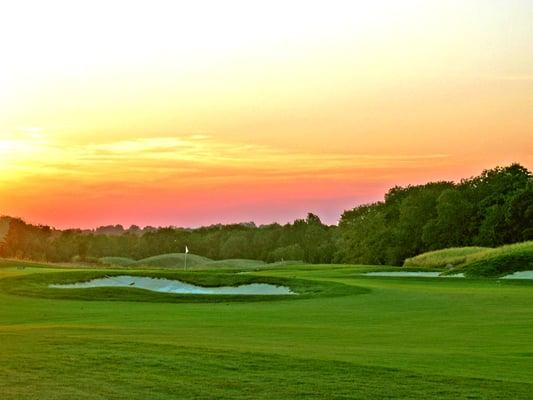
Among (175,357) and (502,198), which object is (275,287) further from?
(502,198)

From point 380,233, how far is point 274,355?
76564 mm

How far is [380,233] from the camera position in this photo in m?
87.8

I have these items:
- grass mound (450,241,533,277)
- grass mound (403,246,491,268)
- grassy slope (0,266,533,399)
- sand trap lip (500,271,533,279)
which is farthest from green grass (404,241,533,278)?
grassy slope (0,266,533,399)

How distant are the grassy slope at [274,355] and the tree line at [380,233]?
5876 cm

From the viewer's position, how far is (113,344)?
12.9 metres

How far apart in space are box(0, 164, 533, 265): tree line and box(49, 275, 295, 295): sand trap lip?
143 feet

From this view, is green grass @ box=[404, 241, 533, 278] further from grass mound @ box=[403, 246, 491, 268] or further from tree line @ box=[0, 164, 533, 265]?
tree line @ box=[0, 164, 533, 265]

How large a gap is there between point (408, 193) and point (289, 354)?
275 ft

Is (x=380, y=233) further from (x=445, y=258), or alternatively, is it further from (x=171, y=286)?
(x=171, y=286)

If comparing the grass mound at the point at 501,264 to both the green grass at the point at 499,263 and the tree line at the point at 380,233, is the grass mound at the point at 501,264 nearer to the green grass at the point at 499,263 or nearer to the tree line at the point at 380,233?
the green grass at the point at 499,263

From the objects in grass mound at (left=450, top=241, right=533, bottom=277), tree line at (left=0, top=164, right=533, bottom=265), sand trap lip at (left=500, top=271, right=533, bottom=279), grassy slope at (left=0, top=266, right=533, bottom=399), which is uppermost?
tree line at (left=0, top=164, right=533, bottom=265)

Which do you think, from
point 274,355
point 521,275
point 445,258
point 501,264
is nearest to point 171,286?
point 521,275

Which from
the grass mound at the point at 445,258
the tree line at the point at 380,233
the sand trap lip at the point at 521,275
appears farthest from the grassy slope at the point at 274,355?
the tree line at the point at 380,233

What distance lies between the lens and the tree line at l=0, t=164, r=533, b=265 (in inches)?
3113
